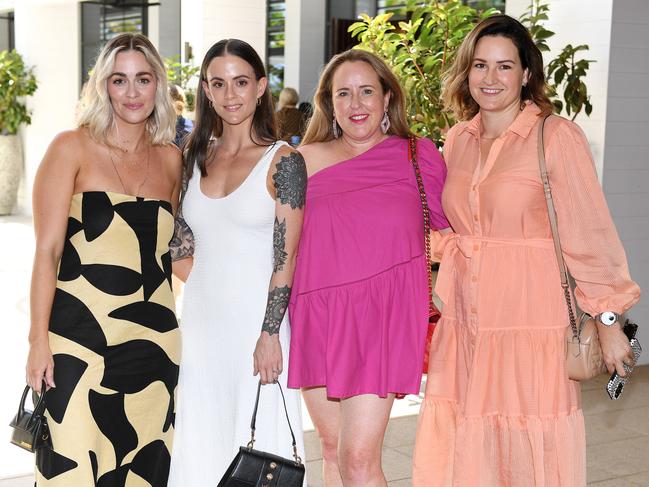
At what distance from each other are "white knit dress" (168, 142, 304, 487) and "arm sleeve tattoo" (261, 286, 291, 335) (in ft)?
0.25

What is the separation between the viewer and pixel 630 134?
6.35m

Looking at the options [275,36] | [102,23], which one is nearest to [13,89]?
[102,23]

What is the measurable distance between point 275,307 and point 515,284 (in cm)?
75

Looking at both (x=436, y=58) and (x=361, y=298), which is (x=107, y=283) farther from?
(x=436, y=58)

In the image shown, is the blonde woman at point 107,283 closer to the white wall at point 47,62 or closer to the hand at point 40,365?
the hand at point 40,365

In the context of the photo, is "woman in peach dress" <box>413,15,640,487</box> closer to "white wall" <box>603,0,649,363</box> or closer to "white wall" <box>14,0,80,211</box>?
"white wall" <box>603,0,649,363</box>

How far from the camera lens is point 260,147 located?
3.12 metres

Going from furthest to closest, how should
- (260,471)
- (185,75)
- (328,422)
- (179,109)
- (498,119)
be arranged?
(185,75)
(179,109)
(328,422)
(498,119)
(260,471)

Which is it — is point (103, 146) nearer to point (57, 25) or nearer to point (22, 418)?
point (22, 418)

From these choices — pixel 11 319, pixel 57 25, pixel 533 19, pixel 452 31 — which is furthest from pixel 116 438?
pixel 57 25

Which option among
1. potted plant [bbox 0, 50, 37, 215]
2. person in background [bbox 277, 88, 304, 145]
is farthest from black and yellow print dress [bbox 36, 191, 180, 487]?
potted plant [bbox 0, 50, 37, 215]

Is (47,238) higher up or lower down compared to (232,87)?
lower down

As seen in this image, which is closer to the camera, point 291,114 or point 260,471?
point 260,471

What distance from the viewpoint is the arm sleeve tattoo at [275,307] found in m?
2.99
